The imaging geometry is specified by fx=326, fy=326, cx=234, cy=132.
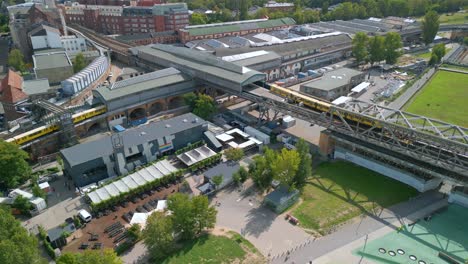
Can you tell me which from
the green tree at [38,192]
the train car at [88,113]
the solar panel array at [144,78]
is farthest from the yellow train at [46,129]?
the green tree at [38,192]

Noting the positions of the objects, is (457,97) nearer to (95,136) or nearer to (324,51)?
(324,51)

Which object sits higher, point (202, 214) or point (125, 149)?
point (125, 149)

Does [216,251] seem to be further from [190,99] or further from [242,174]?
[190,99]

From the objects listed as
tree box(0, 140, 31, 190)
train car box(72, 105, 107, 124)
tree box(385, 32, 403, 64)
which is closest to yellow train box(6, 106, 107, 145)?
train car box(72, 105, 107, 124)

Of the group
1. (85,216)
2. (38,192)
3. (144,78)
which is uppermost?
(144,78)

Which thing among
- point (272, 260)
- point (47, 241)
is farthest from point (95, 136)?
point (272, 260)

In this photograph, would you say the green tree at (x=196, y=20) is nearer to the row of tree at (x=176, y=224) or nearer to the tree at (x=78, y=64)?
the tree at (x=78, y=64)

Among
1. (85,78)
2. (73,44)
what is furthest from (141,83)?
(73,44)
